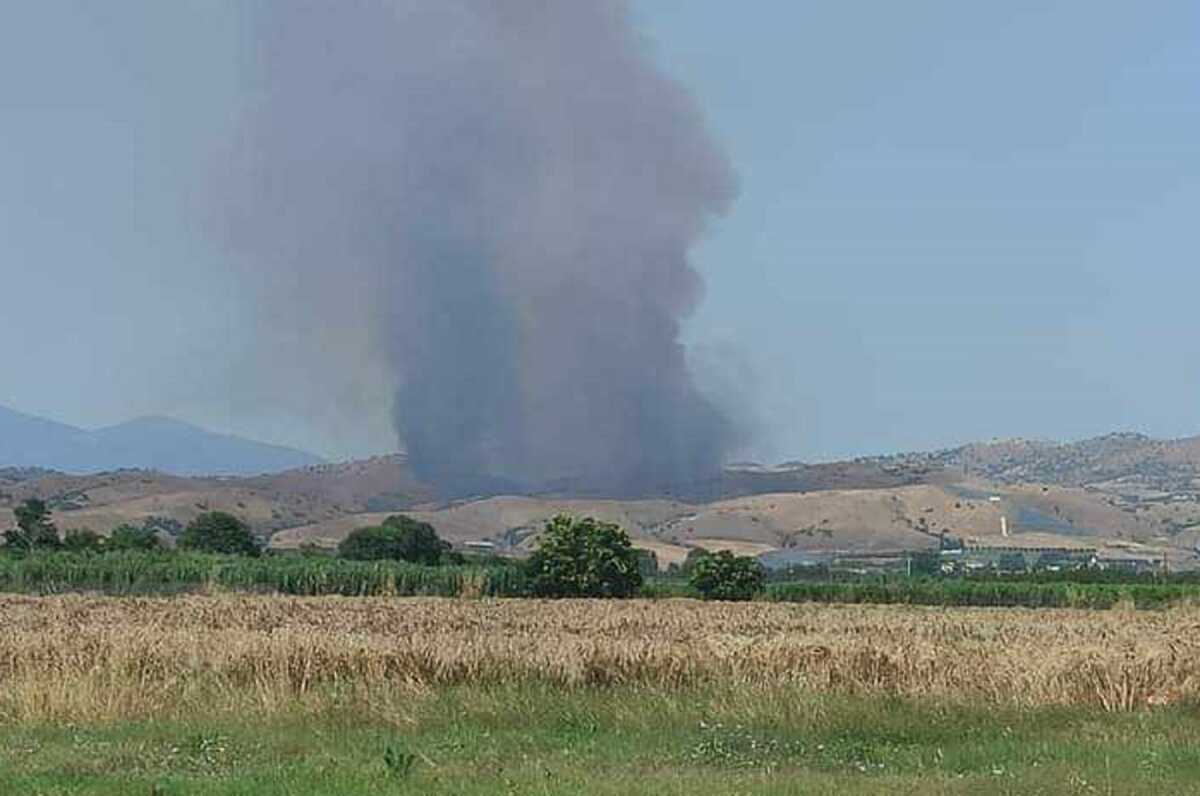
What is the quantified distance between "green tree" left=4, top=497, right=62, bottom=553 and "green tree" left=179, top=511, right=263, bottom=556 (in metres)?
8.31

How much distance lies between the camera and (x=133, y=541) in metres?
94.7

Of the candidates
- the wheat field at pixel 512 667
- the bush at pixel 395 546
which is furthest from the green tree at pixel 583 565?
the wheat field at pixel 512 667

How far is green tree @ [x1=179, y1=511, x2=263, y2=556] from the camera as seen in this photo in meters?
97.8

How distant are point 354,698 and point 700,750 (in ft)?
19.7

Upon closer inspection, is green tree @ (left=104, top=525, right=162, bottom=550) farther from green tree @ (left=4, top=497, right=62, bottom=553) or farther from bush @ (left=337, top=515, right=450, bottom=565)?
bush @ (left=337, top=515, right=450, bottom=565)

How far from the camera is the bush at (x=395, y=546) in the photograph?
9756cm

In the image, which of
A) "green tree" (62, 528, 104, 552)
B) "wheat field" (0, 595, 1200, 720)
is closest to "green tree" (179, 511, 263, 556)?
"green tree" (62, 528, 104, 552)

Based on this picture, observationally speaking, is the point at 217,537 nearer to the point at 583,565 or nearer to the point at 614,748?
the point at 583,565

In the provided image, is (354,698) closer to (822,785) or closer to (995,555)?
(822,785)

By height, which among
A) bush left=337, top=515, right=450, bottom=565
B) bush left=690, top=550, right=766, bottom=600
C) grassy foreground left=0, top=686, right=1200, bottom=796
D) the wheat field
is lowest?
grassy foreground left=0, top=686, right=1200, bottom=796

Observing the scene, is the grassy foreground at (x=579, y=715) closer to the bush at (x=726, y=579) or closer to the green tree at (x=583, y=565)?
the green tree at (x=583, y=565)

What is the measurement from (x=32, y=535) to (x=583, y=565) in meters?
44.5

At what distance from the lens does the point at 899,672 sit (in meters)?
23.5

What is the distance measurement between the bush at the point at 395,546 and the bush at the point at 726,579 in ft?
77.5
